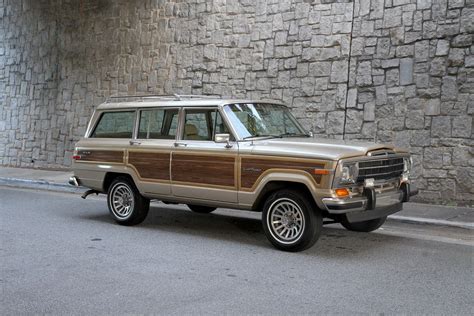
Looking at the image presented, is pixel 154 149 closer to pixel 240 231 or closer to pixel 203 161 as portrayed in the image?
pixel 203 161

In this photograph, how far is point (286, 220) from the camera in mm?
6645

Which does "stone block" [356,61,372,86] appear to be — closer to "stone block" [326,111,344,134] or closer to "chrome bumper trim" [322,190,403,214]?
"stone block" [326,111,344,134]

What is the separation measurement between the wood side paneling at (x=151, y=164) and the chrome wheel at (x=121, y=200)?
1.44ft

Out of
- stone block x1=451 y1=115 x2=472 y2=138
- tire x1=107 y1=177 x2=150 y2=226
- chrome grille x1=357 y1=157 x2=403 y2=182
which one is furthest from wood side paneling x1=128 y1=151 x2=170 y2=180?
stone block x1=451 y1=115 x2=472 y2=138

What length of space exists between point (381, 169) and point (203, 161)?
2.37 m

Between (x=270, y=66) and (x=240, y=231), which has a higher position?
(x=270, y=66)

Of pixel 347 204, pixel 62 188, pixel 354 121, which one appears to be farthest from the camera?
pixel 62 188

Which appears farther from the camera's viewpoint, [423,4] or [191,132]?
[423,4]

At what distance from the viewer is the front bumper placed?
6180 millimetres

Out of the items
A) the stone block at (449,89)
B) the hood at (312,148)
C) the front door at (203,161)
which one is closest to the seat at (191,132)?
the front door at (203,161)

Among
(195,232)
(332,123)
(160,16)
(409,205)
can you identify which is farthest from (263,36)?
(195,232)

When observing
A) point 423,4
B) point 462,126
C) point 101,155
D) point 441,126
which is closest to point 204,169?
point 101,155

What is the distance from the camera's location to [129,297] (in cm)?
483

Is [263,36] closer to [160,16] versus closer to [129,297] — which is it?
[160,16]
